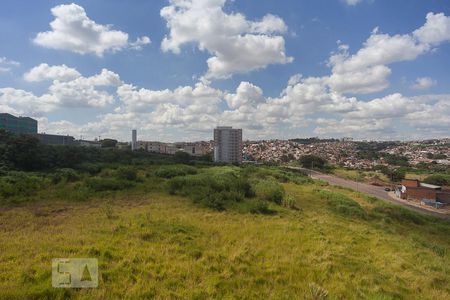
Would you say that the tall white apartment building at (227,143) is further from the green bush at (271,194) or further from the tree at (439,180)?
the green bush at (271,194)

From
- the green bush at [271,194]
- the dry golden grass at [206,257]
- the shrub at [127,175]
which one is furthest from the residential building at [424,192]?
the shrub at [127,175]

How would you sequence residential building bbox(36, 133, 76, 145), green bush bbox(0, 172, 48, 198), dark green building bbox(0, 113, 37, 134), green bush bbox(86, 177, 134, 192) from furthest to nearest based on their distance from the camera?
1. residential building bbox(36, 133, 76, 145)
2. dark green building bbox(0, 113, 37, 134)
3. green bush bbox(86, 177, 134, 192)
4. green bush bbox(0, 172, 48, 198)

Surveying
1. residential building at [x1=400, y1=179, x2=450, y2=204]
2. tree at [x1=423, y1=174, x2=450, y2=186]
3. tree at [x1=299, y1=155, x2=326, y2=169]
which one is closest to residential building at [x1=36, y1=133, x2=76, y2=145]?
tree at [x1=299, y1=155, x2=326, y2=169]

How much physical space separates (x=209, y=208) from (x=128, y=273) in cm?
838

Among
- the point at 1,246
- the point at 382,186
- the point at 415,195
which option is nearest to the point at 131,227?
Result: the point at 1,246

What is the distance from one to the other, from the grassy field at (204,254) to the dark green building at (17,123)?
227 feet

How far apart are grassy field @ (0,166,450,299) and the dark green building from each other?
69108 millimetres

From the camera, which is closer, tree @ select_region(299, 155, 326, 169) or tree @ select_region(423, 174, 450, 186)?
tree @ select_region(423, 174, 450, 186)

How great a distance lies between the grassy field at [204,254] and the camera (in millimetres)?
5146

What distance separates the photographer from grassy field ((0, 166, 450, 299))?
5146 mm

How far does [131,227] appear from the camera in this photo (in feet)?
29.8

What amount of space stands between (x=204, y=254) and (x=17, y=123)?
276ft

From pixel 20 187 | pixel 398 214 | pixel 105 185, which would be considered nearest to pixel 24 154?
pixel 20 187

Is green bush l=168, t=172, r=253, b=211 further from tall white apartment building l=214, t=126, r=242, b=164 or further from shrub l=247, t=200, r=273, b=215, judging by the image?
tall white apartment building l=214, t=126, r=242, b=164
